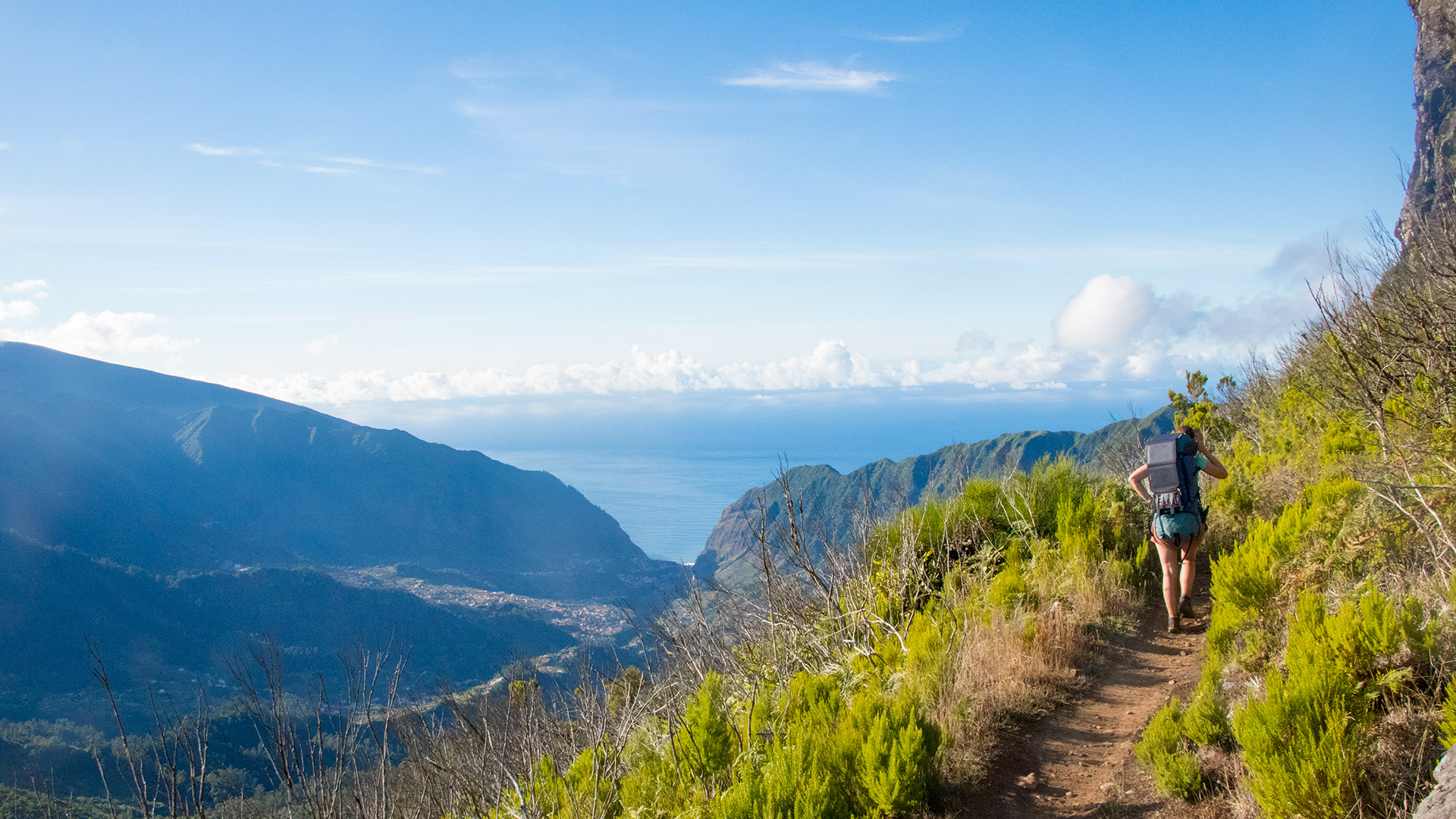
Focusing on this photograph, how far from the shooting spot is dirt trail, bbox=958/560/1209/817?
370 cm

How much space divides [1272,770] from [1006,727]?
1877 mm

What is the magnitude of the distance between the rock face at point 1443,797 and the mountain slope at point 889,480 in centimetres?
316

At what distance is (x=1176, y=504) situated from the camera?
18.8 feet

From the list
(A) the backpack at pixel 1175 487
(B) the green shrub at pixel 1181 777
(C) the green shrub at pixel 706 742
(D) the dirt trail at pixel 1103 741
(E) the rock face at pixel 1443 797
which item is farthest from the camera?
(A) the backpack at pixel 1175 487

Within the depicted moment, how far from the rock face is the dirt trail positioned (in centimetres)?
123

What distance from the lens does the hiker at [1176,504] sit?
18.8ft

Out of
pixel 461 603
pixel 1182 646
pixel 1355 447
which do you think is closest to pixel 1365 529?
pixel 1182 646

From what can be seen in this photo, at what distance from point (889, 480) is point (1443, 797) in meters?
6.20

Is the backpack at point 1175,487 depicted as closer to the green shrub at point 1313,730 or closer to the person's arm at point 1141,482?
the person's arm at point 1141,482

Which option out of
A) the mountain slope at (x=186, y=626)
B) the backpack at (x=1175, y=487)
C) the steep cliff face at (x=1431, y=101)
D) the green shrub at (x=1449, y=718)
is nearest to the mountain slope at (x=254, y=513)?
the mountain slope at (x=186, y=626)

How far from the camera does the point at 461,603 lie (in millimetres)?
114312

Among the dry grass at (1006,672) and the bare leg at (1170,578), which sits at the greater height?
the bare leg at (1170,578)

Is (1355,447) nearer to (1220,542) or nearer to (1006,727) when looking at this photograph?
(1220,542)

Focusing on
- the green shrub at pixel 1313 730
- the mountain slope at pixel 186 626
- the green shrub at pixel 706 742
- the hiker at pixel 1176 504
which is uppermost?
the hiker at pixel 1176 504
